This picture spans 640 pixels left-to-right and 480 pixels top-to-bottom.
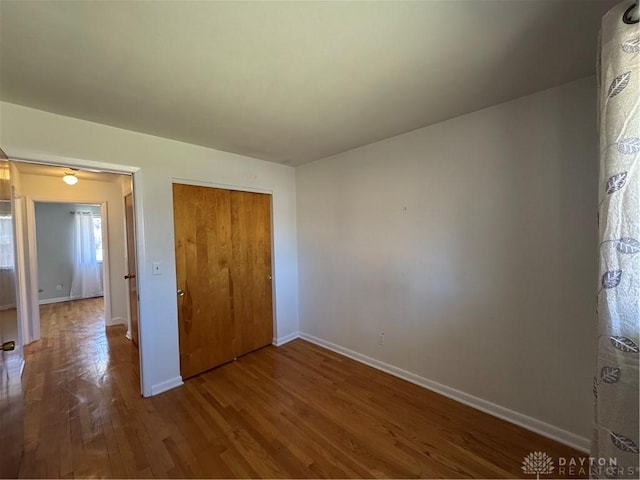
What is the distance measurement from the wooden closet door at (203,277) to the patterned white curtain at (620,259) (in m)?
2.90

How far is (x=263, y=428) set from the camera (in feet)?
6.21

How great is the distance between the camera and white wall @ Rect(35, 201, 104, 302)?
582 centimetres

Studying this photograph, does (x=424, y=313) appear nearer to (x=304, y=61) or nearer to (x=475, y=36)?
(x=475, y=36)

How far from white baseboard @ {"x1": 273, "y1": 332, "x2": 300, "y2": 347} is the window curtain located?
5.85 metres

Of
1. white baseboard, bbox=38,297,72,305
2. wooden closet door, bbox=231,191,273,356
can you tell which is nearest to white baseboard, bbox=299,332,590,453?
wooden closet door, bbox=231,191,273,356

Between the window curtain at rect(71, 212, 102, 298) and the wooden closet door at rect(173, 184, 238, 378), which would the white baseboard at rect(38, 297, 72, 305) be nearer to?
the window curtain at rect(71, 212, 102, 298)

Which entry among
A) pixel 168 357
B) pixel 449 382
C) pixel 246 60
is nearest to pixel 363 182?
pixel 246 60

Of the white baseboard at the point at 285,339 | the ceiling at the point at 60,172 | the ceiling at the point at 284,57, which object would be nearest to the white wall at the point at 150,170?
the ceiling at the point at 284,57

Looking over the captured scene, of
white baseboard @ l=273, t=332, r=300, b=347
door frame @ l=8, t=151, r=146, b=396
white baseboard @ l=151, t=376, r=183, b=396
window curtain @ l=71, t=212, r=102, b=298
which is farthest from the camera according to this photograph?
window curtain @ l=71, t=212, r=102, b=298

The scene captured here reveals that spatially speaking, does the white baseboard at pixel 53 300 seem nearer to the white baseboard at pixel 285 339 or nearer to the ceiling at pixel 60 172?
the ceiling at pixel 60 172

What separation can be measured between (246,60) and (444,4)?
96 centimetres

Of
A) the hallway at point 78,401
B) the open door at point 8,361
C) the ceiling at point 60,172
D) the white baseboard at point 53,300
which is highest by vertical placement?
the ceiling at point 60,172

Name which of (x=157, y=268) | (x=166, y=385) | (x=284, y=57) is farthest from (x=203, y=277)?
(x=284, y=57)

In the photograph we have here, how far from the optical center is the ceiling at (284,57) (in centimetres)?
107
